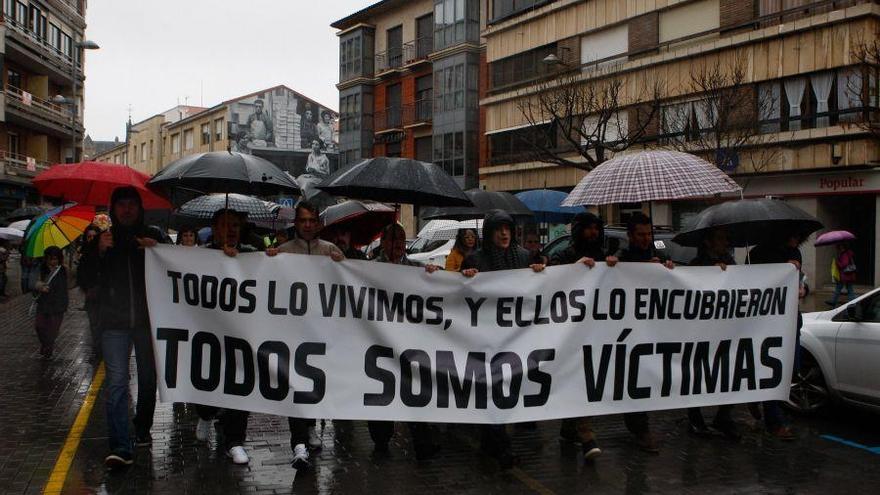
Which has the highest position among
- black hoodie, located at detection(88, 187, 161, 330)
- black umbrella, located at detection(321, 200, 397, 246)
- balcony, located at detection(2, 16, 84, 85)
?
balcony, located at detection(2, 16, 84, 85)

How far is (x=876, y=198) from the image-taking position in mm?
23141

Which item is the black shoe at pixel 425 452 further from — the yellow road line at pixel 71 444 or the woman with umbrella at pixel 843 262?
the woman with umbrella at pixel 843 262

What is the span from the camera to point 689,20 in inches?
1096

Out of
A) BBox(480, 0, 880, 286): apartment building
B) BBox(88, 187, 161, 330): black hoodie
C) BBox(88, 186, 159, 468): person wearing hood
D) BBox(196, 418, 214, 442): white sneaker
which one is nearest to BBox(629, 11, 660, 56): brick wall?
BBox(480, 0, 880, 286): apartment building

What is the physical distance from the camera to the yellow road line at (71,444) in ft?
18.0

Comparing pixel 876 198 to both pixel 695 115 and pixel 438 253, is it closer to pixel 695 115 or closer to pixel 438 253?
pixel 695 115

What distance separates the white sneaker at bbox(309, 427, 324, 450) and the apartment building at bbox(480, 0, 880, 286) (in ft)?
46.2

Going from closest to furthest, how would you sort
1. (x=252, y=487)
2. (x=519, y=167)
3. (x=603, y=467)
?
1. (x=252, y=487)
2. (x=603, y=467)
3. (x=519, y=167)

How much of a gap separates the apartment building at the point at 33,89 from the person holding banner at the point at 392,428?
32.7 metres

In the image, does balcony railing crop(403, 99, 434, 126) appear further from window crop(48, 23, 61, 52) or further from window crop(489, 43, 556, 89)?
window crop(48, 23, 61, 52)

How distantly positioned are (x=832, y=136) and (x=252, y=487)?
22.3 meters

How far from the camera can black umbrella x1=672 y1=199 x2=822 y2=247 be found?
687 centimetres

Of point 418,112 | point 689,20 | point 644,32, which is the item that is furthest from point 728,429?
point 418,112

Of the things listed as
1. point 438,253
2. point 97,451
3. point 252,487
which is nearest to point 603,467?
point 252,487
